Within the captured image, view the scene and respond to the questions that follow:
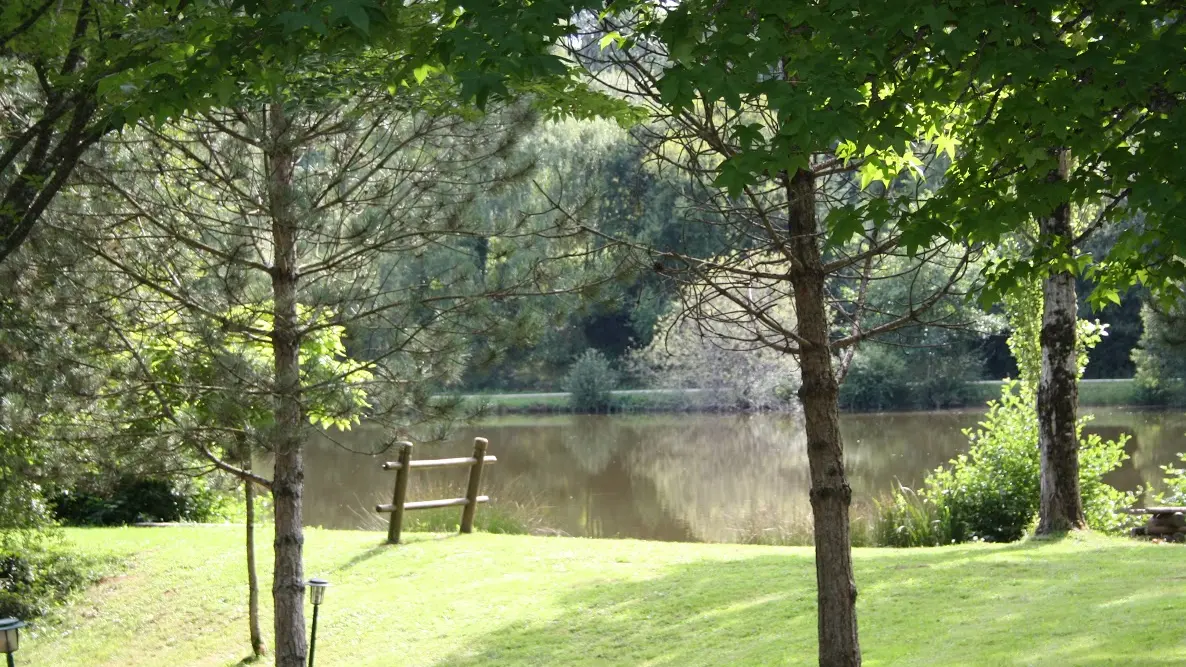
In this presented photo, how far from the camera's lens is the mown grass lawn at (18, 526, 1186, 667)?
6.59m

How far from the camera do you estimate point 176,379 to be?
7723 mm

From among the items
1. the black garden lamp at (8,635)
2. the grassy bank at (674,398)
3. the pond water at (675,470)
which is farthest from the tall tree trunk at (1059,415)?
the grassy bank at (674,398)

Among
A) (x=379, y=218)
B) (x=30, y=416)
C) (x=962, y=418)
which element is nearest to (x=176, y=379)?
(x=30, y=416)

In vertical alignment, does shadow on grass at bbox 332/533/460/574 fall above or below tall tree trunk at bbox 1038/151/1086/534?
below

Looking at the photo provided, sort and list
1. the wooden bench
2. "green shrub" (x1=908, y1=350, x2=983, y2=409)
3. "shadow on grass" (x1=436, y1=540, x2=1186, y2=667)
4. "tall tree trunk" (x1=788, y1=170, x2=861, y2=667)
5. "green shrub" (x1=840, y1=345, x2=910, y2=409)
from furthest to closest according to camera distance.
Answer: "green shrub" (x1=908, y1=350, x2=983, y2=409)
"green shrub" (x1=840, y1=345, x2=910, y2=409)
the wooden bench
"shadow on grass" (x1=436, y1=540, x2=1186, y2=667)
"tall tree trunk" (x1=788, y1=170, x2=861, y2=667)

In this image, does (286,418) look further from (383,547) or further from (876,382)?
(876,382)

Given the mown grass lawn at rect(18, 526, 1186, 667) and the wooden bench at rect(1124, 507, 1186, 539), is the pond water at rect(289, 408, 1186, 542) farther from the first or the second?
the mown grass lawn at rect(18, 526, 1186, 667)

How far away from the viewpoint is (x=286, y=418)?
6.77 meters

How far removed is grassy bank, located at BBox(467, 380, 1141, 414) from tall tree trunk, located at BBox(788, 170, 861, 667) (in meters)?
28.6

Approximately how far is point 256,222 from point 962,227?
198 inches

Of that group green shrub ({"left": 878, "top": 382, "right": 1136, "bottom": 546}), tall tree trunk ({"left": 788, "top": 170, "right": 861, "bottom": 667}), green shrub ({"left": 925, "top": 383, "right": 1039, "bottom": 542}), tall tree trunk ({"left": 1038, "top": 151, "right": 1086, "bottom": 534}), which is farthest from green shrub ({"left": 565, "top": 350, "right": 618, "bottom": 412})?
tall tree trunk ({"left": 788, "top": 170, "right": 861, "bottom": 667})

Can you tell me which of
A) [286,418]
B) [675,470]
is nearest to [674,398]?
[675,470]

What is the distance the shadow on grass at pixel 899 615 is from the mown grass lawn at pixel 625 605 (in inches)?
0.9

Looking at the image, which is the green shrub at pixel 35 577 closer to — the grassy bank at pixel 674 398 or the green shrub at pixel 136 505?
the green shrub at pixel 136 505
